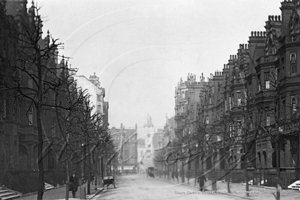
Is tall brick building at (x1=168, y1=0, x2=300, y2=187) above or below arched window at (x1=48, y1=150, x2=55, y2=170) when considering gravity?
above

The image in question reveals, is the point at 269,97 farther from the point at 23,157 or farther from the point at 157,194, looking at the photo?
the point at 23,157

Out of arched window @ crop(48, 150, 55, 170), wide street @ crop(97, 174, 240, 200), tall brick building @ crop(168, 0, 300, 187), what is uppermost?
tall brick building @ crop(168, 0, 300, 187)

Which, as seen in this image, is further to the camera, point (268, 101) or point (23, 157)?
point (268, 101)

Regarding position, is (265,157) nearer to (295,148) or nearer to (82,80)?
(295,148)

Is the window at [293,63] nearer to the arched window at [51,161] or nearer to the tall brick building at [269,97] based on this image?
the tall brick building at [269,97]

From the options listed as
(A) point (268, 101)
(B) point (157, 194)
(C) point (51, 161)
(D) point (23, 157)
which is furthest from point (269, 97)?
(C) point (51, 161)

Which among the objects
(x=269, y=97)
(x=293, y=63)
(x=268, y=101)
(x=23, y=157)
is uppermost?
(x=293, y=63)

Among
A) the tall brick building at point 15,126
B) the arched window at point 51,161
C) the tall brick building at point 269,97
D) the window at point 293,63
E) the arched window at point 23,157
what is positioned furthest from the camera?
the arched window at point 51,161

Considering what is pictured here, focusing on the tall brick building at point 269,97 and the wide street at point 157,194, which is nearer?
the wide street at point 157,194

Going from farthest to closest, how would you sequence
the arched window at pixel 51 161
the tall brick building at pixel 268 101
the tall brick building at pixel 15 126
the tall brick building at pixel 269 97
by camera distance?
the arched window at pixel 51 161
the tall brick building at pixel 269 97
the tall brick building at pixel 268 101
the tall brick building at pixel 15 126

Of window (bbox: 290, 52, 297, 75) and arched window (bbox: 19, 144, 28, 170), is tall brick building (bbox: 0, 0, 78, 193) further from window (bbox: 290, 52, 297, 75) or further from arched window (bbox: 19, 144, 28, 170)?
window (bbox: 290, 52, 297, 75)

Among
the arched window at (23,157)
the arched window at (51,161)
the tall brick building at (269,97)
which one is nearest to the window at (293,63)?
the tall brick building at (269,97)

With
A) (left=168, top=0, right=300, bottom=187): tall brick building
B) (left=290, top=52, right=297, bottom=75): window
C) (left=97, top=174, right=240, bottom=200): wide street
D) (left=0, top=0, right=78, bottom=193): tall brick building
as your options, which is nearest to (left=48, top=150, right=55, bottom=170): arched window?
(left=0, top=0, right=78, bottom=193): tall brick building

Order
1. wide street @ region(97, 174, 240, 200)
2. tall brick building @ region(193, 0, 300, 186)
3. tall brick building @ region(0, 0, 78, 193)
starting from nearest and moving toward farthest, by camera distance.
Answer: wide street @ region(97, 174, 240, 200) → tall brick building @ region(0, 0, 78, 193) → tall brick building @ region(193, 0, 300, 186)
